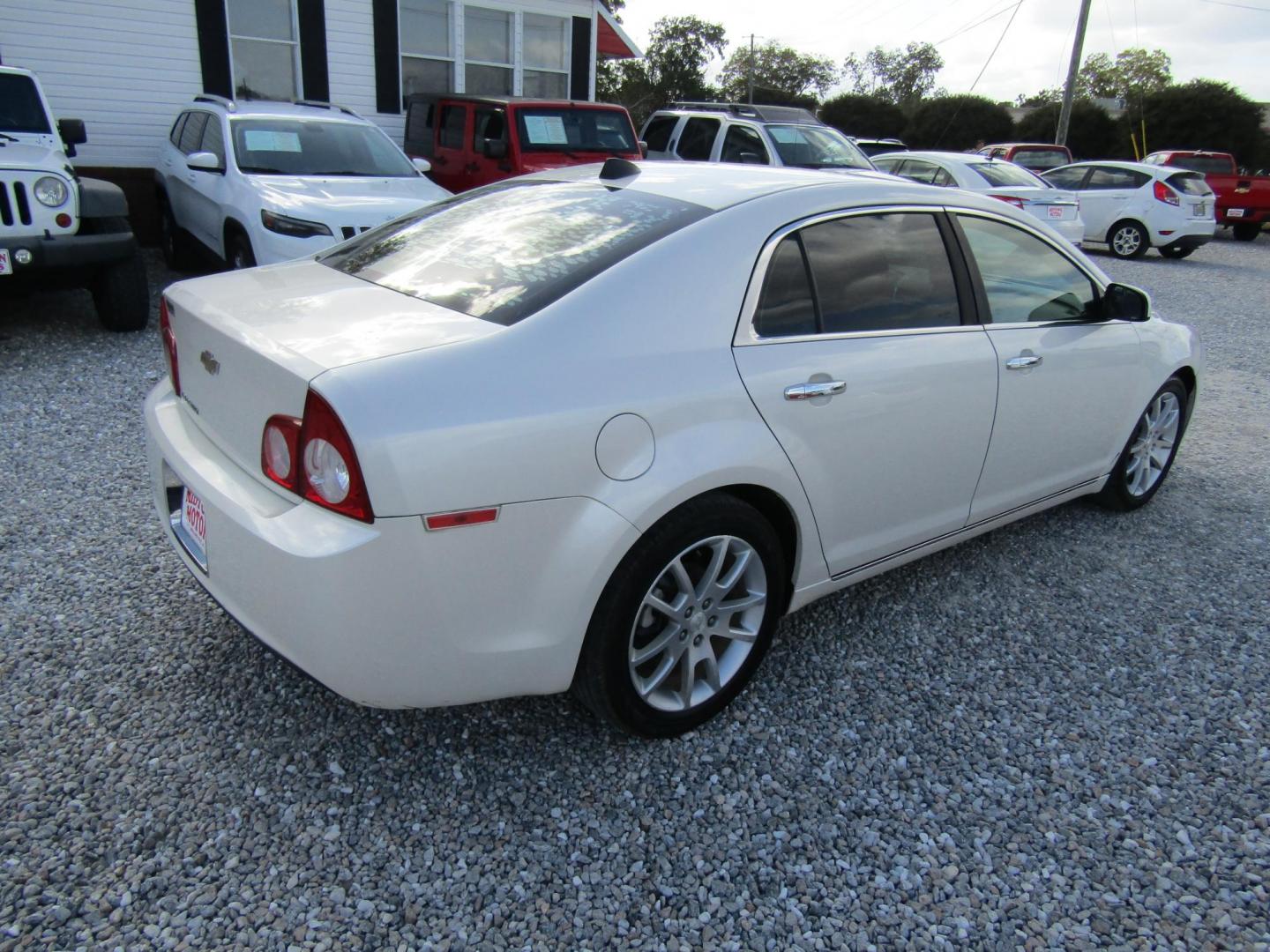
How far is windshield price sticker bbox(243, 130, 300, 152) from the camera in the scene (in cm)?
805

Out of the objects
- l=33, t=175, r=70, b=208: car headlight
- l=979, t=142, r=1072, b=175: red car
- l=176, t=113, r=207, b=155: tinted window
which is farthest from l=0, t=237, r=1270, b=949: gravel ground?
l=979, t=142, r=1072, b=175: red car

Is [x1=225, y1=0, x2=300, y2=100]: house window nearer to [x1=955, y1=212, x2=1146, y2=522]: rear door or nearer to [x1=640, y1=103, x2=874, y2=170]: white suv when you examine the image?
[x1=640, y1=103, x2=874, y2=170]: white suv

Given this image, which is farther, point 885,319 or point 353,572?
point 885,319

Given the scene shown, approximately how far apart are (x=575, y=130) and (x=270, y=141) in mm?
4000

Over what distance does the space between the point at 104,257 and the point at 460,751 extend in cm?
550

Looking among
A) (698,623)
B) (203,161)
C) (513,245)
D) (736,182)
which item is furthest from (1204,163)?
(698,623)

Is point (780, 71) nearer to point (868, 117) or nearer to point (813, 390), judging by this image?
point (868, 117)

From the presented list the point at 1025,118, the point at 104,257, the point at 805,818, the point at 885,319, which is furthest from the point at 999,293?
the point at 1025,118

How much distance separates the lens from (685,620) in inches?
101

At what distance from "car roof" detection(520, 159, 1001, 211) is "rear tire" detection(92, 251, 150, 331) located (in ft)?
15.4

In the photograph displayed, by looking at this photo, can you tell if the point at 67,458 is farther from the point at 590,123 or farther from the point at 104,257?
the point at 590,123

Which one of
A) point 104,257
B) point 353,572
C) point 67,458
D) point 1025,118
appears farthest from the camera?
point 1025,118

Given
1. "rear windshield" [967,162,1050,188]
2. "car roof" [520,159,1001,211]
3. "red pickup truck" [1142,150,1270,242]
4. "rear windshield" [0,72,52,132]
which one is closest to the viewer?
"car roof" [520,159,1001,211]

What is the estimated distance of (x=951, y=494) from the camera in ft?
10.7
